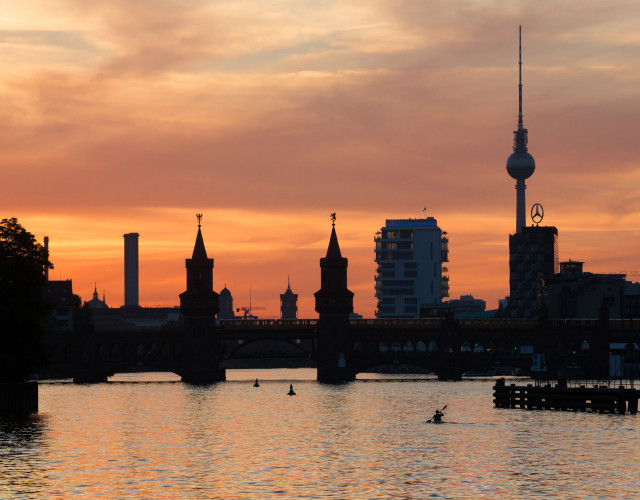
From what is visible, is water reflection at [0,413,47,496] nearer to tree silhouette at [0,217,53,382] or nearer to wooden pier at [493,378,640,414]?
tree silhouette at [0,217,53,382]

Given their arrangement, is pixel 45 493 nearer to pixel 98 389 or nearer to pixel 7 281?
pixel 7 281

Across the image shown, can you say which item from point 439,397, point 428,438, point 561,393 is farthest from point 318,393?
point 428,438

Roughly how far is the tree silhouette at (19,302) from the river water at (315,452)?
522 centimetres

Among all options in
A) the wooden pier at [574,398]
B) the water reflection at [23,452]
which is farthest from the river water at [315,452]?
the wooden pier at [574,398]

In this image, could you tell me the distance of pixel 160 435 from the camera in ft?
338

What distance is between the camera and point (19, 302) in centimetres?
11181

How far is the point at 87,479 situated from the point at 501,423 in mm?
Answer: 49303

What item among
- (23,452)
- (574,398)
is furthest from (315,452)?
(574,398)

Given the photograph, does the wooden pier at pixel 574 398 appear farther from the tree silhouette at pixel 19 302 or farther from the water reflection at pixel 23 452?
the tree silhouette at pixel 19 302

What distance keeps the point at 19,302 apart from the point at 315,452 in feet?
117

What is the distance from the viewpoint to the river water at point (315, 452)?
223 ft

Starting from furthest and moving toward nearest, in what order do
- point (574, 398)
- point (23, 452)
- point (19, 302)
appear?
point (574, 398)
point (19, 302)
point (23, 452)

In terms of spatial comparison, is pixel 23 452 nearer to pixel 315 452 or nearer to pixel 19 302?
pixel 315 452

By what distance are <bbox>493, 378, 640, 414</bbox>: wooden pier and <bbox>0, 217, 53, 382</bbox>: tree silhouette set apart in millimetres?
50198
